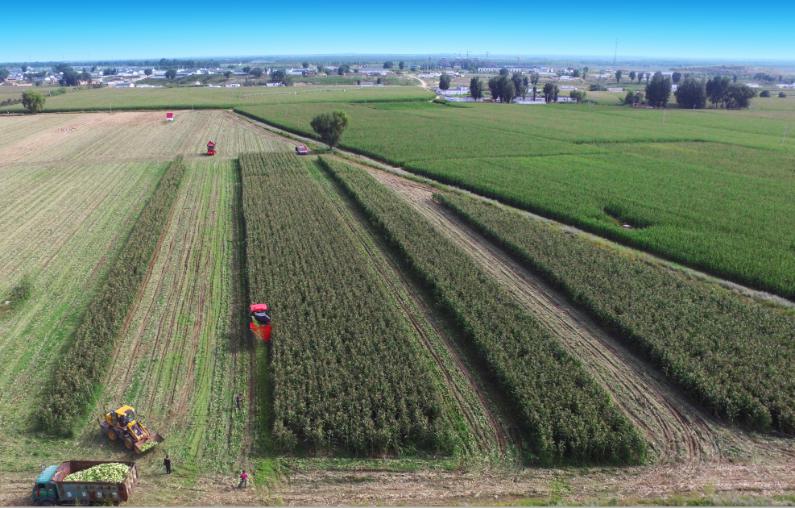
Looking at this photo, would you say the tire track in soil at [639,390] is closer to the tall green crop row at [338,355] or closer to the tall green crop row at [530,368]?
the tall green crop row at [530,368]

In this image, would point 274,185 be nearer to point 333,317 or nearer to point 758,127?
point 333,317

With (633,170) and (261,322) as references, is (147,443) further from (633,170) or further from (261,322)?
(633,170)

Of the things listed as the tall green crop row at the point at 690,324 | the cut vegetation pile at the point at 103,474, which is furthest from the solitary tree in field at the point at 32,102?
the cut vegetation pile at the point at 103,474

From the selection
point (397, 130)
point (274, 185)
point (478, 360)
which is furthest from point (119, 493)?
point (397, 130)

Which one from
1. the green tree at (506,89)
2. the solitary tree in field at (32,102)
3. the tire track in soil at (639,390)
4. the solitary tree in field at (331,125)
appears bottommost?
the tire track in soil at (639,390)

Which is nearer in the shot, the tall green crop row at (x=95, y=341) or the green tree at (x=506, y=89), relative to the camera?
the tall green crop row at (x=95, y=341)

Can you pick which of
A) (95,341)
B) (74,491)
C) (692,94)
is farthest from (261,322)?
(692,94)
